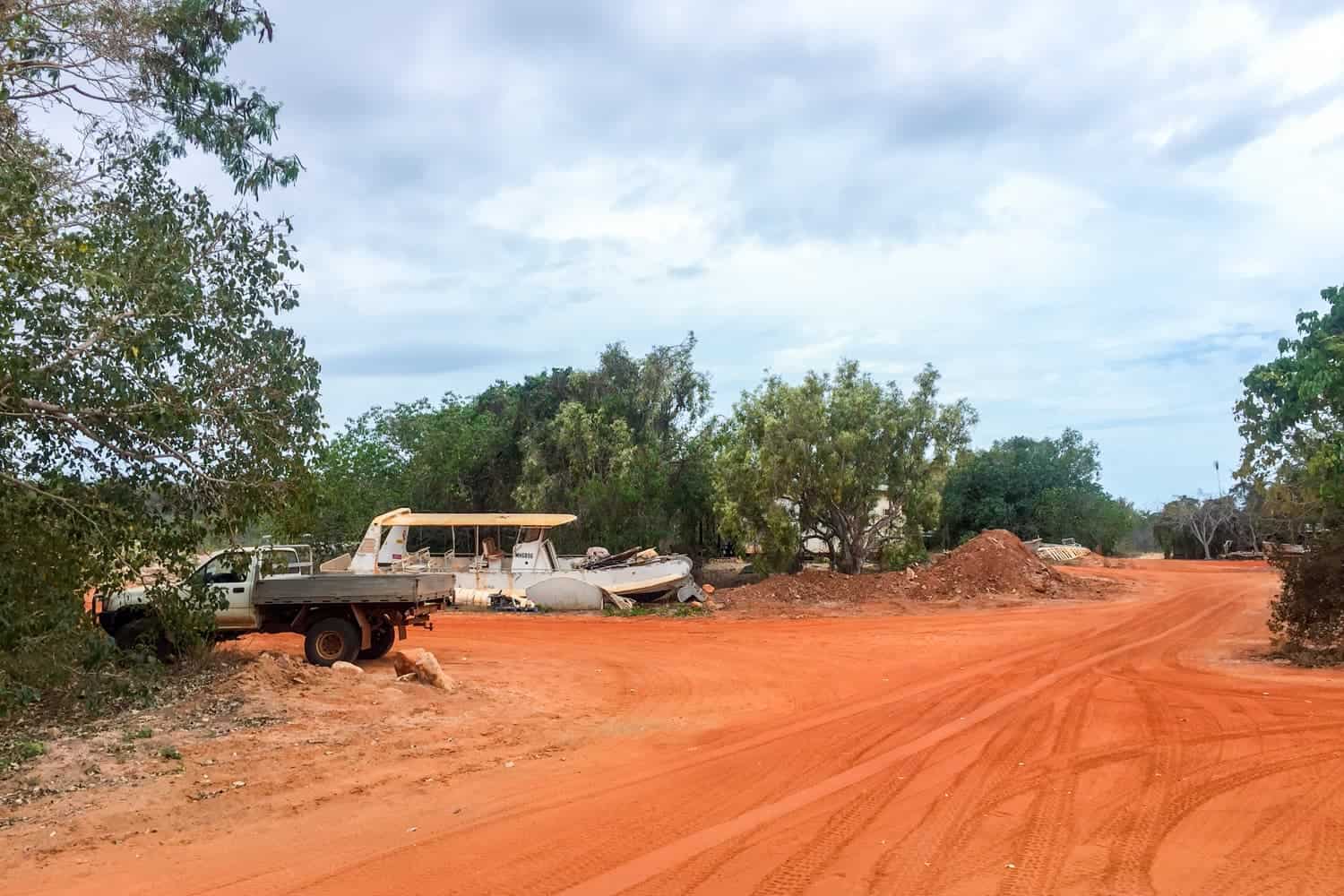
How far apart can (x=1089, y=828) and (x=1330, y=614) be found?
10263 mm

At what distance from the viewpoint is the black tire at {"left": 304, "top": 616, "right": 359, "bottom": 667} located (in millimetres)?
14102

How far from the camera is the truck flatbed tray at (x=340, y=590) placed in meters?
14.0

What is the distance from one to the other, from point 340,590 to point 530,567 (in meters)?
13.0

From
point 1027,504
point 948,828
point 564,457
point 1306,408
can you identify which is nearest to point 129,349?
point 948,828

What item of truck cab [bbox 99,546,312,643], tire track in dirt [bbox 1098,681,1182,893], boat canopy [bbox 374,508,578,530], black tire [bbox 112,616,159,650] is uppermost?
boat canopy [bbox 374,508,578,530]

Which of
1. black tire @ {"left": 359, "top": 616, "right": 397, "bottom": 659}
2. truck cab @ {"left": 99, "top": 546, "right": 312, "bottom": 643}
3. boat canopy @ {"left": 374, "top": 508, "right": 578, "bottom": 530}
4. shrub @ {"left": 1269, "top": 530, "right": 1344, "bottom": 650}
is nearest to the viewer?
truck cab @ {"left": 99, "top": 546, "right": 312, "bottom": 643}

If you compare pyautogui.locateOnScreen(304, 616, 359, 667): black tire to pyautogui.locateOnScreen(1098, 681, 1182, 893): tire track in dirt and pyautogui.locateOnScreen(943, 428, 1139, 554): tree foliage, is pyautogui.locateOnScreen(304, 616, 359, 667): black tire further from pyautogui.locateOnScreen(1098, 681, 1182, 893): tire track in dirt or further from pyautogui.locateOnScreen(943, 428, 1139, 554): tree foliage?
pyautogui.locateOnScreen(943, 428, 1139, 554): tree foliage

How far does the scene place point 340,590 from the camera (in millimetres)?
13984

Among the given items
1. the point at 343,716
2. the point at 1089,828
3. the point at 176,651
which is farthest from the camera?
the point at 176,651

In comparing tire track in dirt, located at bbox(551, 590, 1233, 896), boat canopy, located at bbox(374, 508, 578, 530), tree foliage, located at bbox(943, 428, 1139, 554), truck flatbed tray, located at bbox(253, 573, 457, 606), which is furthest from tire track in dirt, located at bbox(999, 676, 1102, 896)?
tree foliage, located at bbox(943, 428, 1139, 554)

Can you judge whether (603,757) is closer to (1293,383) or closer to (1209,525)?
(1293,383)

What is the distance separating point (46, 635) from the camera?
368 inches

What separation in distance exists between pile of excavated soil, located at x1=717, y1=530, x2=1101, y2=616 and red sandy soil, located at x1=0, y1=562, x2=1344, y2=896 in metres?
11.4

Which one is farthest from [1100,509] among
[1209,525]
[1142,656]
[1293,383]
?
[1142,656]
